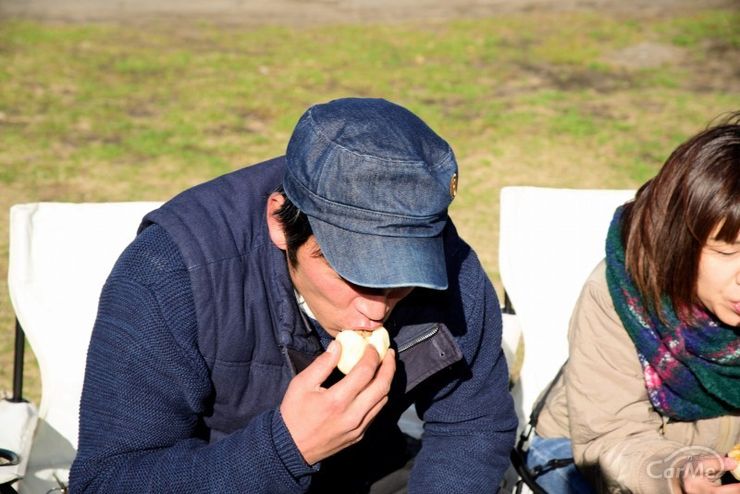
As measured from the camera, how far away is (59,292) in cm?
322

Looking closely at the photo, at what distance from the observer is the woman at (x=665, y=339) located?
245cm

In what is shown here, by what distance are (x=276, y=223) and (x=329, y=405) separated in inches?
17.2

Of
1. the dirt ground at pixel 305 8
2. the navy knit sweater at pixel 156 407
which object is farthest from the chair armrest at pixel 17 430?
the dirt ground at pixel 305 8

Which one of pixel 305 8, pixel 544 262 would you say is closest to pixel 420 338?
pixel 544 262

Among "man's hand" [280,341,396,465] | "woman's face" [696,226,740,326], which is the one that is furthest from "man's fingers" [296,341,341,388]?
"woman's face" [696,226,740,326]

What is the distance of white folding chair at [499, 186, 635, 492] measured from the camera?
11.7 feet

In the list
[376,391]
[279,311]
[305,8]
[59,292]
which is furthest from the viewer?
[305,8]

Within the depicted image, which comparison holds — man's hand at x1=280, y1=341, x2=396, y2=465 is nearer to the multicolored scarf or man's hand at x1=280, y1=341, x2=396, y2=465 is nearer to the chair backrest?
the multicolored scarf

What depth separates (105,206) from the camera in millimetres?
3332

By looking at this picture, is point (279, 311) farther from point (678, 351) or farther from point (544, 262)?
point (544, 262)

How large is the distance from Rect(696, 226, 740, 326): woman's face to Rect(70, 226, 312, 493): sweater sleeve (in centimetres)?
117

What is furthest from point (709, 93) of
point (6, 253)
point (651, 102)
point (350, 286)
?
point (350, 286)

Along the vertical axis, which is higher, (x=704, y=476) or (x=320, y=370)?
(x=320, y=370)

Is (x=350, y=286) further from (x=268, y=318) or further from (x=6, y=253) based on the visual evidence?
(x=6, y=253)
